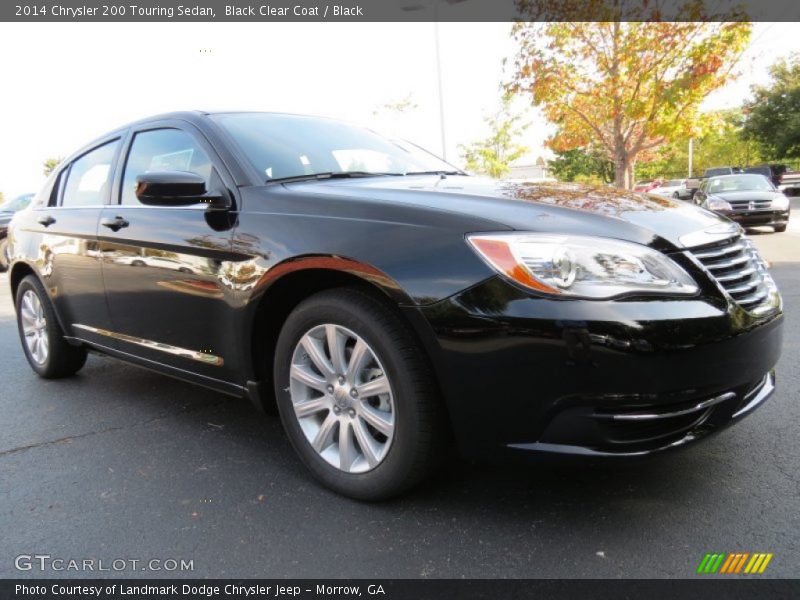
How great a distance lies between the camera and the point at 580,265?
6.43 feet

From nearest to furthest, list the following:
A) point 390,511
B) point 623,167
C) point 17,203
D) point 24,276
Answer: point 390,511, point 24,276, point 17,203, point 623,167

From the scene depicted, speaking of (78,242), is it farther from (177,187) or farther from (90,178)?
(177,187)

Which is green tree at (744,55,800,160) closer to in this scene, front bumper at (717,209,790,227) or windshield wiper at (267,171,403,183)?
front bumper at (717,209,790,227)

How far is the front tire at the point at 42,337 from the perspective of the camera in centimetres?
413

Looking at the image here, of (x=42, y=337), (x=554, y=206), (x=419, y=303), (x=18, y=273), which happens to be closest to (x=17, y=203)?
(x=18, y=273)

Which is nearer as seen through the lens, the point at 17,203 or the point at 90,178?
the point at 90,178

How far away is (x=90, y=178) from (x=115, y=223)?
2.66 ft

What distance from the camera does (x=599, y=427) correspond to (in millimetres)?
1923

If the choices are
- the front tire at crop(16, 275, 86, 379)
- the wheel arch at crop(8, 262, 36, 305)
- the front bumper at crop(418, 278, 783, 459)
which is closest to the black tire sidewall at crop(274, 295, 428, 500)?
the front bumper at crop(418, 278, 783, 459)

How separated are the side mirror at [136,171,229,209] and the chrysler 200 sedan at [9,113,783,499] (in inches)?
0.4

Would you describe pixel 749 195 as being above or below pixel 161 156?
below

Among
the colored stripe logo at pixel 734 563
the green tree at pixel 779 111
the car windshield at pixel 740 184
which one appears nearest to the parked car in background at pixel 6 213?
the colored stripe logo at pixel 734 563

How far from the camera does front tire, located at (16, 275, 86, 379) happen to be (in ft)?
13.5

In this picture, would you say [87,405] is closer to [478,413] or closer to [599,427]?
[478,413]
